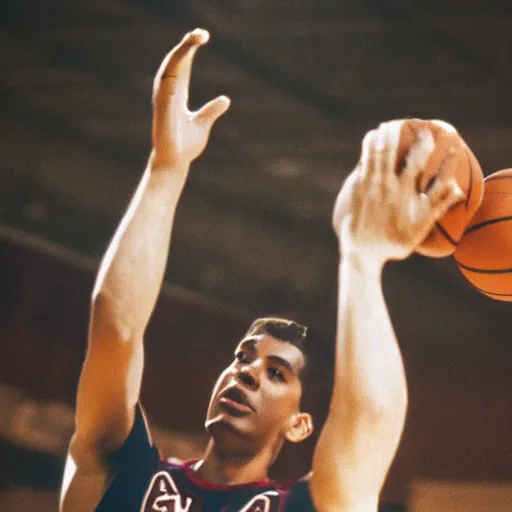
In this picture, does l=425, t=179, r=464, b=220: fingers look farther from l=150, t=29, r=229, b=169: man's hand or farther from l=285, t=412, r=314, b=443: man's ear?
l=285, t=412, r=314, b=443: man's ear

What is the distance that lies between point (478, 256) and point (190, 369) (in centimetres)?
104

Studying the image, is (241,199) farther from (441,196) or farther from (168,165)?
(441,196)

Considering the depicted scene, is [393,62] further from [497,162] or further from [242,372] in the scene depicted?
[242,372]

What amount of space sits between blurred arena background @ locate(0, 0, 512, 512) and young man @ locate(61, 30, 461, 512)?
0.42 meters

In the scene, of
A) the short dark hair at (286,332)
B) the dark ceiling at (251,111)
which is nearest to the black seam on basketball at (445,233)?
the short dark hair at (286,332)

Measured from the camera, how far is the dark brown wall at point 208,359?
214 centimetres

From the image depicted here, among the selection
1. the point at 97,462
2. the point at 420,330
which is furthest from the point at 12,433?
the point at 420,330

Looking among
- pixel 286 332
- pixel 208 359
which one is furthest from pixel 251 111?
pixel 286 332

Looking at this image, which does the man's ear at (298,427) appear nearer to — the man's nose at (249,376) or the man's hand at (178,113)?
the man's nose at (249,376)

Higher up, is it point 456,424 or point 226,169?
point 226,169

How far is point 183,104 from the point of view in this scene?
1.27m

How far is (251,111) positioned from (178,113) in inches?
36.5

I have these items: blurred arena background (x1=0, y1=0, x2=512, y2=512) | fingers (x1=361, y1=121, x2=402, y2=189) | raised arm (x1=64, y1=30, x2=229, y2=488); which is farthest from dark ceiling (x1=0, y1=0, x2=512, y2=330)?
fingers (x1=361, y1=121, x2=402, y2=189)

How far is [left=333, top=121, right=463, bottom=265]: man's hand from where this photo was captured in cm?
104
